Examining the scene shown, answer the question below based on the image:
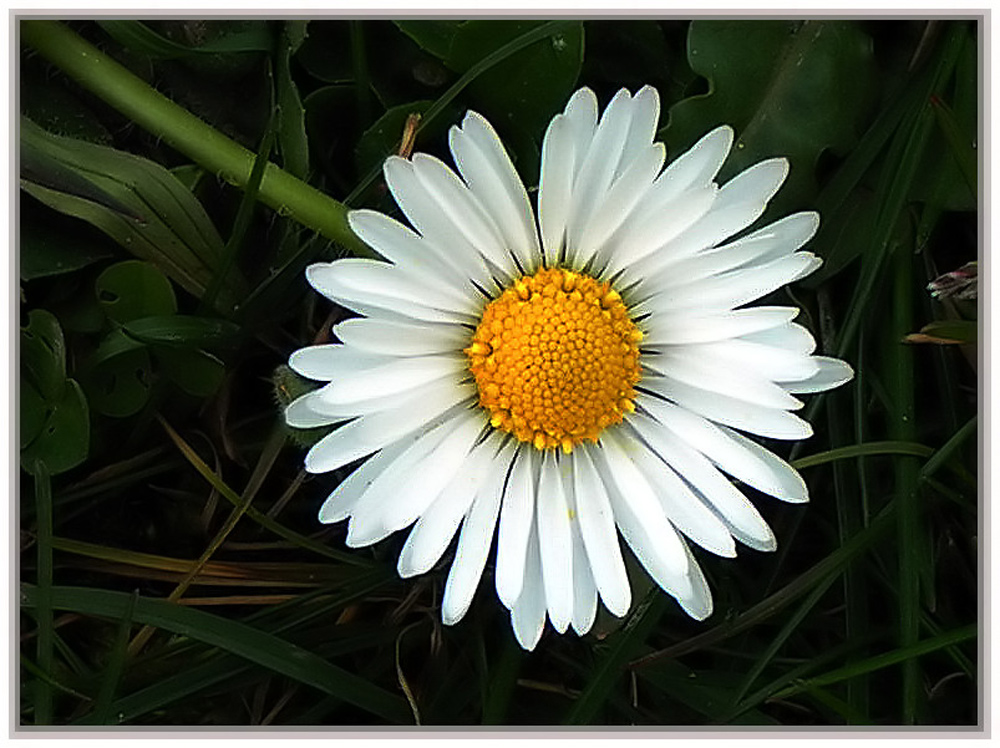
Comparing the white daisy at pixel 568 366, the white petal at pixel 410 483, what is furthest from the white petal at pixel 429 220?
the white petal at pixel 410 483

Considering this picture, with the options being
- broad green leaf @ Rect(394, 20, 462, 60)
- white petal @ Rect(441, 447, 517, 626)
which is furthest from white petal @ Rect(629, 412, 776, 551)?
broad green leaf @ Rect(394, 20, 462, 60)

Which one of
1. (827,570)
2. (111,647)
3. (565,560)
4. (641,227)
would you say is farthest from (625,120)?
(111,647)

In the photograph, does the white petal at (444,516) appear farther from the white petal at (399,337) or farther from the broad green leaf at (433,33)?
the broad green leaf at (433,33)

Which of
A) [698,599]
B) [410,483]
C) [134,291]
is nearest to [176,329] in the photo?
[134,291]

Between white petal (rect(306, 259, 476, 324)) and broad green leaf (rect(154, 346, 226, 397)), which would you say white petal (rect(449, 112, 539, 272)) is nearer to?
white petal (rect(306, 259, 476, 324))

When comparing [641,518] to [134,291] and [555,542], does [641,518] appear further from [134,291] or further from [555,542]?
[134,291]

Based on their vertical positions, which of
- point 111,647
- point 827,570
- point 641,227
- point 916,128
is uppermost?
A: point 916,128

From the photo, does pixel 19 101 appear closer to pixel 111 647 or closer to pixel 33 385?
pixel 33 385
